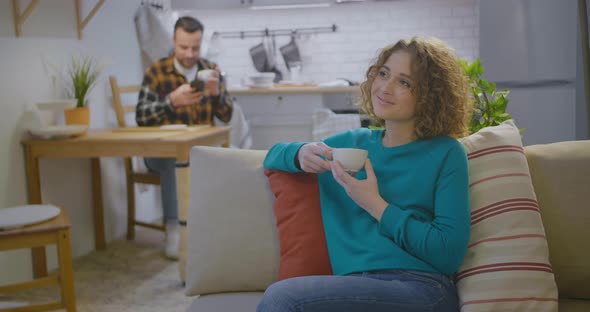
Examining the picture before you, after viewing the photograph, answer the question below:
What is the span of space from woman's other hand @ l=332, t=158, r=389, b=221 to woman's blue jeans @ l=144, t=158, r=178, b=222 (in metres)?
2.18

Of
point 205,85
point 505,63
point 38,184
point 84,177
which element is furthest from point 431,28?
point 38,184

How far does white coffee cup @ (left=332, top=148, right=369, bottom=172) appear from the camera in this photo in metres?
1.42

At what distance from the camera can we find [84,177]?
3.59m

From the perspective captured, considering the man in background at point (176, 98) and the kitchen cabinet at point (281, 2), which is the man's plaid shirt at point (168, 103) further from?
the kitchen cabinet at point (281, 2)

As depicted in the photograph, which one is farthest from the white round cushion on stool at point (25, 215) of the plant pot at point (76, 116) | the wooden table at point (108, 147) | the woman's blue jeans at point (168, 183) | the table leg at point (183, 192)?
the woman's blue jeans at point (168, 183)

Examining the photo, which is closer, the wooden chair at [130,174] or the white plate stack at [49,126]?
the white plate stack at [49,126]

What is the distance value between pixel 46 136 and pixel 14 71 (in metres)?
0.34

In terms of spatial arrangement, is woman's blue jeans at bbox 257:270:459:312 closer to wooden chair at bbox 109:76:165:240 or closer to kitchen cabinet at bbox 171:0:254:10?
wooden chair at bbox 109:76:165:240

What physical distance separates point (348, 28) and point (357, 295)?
4.12 metres

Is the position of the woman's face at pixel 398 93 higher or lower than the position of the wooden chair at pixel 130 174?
higher

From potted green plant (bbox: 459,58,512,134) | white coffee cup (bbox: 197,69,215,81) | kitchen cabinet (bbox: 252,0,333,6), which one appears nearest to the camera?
potted green plant (bbox: 459,58,512,134)

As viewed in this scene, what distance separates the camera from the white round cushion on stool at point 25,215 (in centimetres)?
231

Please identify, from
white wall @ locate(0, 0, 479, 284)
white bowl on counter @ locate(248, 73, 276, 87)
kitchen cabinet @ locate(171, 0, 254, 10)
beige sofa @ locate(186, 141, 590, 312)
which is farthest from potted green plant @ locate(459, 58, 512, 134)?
kitchen cabinet @ locate(171, 0, 254, 10)

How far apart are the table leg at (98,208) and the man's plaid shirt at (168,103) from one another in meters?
0.37
